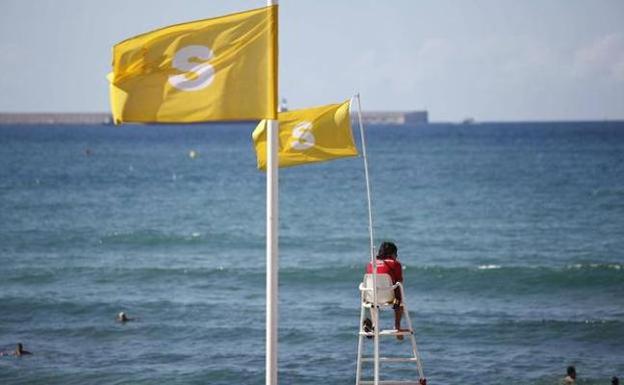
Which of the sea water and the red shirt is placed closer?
the red shirt

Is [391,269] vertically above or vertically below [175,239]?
below

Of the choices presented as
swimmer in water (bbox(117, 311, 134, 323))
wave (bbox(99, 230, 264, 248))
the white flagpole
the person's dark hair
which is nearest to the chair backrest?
the person's dark hair

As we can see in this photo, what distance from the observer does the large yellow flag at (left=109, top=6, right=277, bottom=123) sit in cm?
1305

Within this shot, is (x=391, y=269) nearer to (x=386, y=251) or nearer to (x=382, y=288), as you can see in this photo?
(x=386, y=251)

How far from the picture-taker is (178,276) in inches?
1508

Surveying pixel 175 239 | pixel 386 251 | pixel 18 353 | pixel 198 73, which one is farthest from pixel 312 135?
pixel 175 239

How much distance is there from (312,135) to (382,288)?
84.4 inches

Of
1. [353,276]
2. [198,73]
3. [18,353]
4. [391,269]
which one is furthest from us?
[353,276]

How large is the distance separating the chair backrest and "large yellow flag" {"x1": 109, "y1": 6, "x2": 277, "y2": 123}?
294 cm

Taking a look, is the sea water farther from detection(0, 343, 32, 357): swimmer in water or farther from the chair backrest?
the chair backrest

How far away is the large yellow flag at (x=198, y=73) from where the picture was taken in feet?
42.8

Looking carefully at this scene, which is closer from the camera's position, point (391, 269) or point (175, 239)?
point (391, 269)

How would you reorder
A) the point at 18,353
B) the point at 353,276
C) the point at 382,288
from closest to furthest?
the point at 382,288 < the point at 18,353 < the point at 353,276

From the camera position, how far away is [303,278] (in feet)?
124
